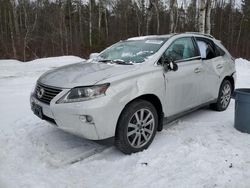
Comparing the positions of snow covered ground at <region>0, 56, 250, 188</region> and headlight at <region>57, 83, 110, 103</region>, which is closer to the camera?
snow covered ground at <region>0, 56, 250, 188</region>

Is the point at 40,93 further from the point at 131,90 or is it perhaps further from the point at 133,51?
the point at 133,51

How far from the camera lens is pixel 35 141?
4.04 metres

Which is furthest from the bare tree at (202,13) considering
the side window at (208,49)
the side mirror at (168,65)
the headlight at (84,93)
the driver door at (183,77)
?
the headlight at (84,93)

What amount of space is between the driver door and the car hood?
0.72 m

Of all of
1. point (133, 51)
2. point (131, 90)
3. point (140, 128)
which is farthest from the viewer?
point (133, 51)

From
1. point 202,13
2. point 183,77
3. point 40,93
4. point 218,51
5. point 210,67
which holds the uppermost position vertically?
point 202,13

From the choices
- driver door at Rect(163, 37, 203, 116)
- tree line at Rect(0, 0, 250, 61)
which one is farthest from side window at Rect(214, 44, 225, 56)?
tree line at Rect(0, 0, 250, 61)

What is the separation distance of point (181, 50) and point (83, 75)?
5.99 feet

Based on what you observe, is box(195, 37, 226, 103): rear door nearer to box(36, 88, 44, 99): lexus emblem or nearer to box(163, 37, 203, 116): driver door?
box(163, 37, 203, 116): driver door

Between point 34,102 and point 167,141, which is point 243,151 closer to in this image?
point 167,141

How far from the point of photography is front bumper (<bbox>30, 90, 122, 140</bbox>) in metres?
3.12

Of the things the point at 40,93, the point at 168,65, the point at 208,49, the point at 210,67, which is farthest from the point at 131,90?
the point at 208,49

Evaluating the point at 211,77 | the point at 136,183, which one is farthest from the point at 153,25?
the point at 136,183

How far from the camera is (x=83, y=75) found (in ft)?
11.3
